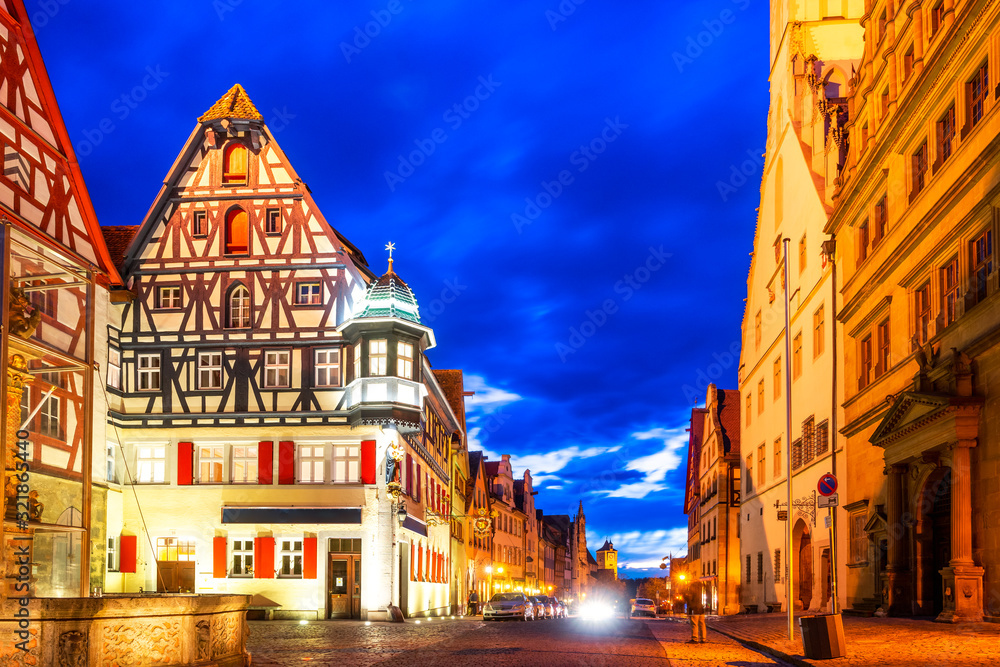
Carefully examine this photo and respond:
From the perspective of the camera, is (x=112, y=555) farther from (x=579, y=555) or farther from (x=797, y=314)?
(x=579, y=555)

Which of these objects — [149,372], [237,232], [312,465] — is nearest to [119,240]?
[237,232]

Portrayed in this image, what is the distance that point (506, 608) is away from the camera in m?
42.1

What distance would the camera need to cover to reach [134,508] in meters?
37.4

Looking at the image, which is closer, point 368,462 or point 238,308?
point 368,462

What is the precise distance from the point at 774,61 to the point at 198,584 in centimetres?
3091

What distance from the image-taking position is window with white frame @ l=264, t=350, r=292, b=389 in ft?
124

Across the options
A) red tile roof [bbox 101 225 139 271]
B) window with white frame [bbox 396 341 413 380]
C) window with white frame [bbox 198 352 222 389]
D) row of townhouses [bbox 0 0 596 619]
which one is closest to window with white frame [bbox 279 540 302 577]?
row of townhouses [bbox 0 0 596 619]

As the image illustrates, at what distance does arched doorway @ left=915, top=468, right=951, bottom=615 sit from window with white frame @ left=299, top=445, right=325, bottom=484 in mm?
20835

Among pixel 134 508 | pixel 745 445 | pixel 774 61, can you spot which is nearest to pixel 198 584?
pixel 134 508

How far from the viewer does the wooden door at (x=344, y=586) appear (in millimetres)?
36312

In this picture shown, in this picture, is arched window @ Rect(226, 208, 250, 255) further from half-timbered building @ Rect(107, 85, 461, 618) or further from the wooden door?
the wooden door

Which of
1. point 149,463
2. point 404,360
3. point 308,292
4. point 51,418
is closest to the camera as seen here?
point 51,418

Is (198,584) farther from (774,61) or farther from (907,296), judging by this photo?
(774,61)

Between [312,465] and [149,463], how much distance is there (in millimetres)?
5973
